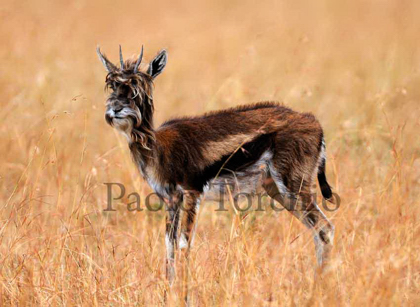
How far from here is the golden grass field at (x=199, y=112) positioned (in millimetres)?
6090

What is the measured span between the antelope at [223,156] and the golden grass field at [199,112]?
313 millimetres

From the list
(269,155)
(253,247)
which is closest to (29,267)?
(253,247)

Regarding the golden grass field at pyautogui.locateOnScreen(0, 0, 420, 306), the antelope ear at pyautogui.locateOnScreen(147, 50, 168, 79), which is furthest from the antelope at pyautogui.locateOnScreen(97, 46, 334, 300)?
the golden grass field at pyautogui.locateOnScreen(0, 0, 420, 306)

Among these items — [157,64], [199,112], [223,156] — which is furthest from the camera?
[199,112]

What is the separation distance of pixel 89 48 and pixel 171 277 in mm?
12084

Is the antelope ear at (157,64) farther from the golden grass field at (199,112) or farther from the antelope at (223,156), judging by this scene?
the golden grass field at (199,112)

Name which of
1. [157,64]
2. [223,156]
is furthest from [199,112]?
[157,64]

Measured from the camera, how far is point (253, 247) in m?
6.15

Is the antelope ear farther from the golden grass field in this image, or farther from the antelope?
the golden grass field

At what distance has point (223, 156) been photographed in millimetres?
7258

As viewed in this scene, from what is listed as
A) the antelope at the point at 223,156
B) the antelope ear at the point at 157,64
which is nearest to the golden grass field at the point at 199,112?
the antelope at the point at 223,156

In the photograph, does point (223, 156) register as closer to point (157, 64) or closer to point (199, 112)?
point (157, 64)

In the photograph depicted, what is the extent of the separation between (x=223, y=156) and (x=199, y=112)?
6.25 m

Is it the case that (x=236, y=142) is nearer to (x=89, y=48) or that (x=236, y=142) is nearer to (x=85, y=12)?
(x=89, y=48)
